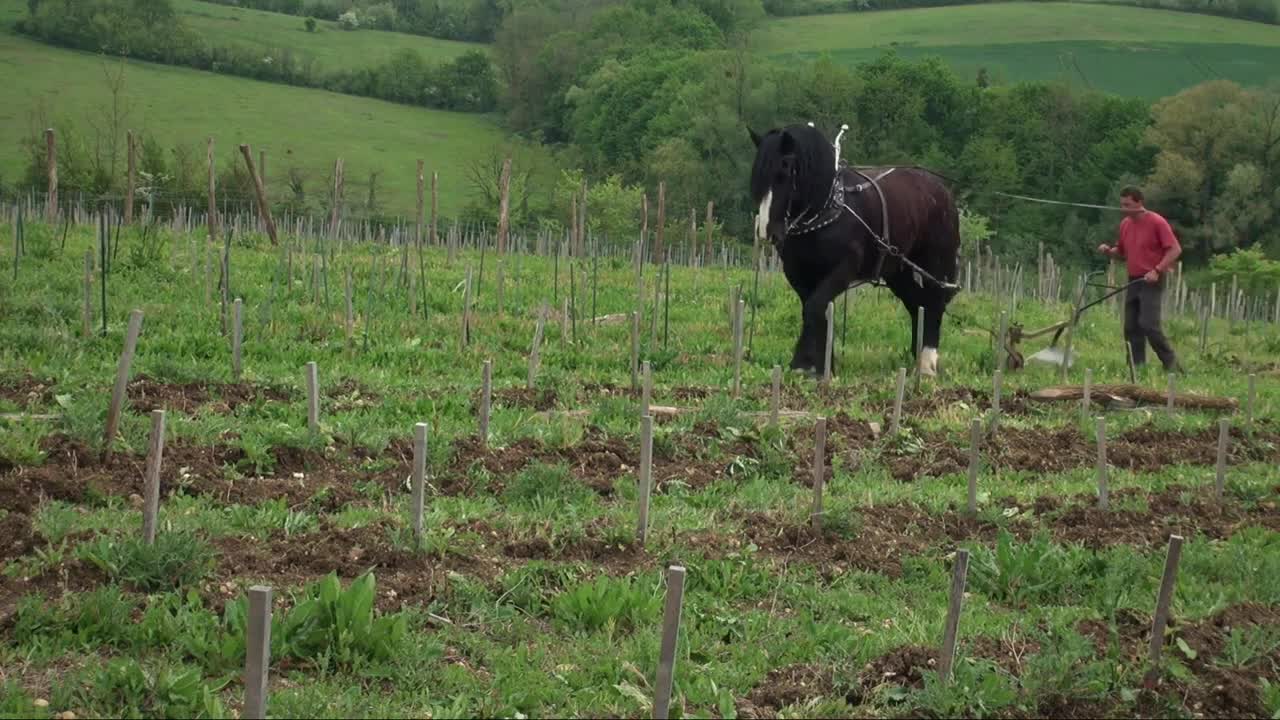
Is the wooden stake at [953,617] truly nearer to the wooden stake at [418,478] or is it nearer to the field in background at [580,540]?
the field in background at [580,540]

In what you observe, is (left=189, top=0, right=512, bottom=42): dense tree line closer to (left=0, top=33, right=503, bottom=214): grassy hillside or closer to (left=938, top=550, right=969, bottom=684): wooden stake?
(left=0, top=33, right=503, bottom=214): grassy hillside

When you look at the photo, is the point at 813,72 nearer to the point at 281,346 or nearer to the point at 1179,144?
the point at 1179,144

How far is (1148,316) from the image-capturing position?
14.1 metres

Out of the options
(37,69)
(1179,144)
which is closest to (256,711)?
(1179,144)

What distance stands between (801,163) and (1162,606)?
795 cm

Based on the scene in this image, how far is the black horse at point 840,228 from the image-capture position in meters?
12.4

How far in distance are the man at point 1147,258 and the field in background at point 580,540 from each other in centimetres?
→ 136

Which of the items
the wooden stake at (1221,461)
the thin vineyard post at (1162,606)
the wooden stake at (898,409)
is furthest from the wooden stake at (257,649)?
the wooden stake at (898,409)

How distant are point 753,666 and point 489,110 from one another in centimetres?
7790

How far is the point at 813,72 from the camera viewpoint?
64.6 meters

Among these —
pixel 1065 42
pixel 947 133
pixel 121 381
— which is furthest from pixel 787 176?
pixel 1065 42

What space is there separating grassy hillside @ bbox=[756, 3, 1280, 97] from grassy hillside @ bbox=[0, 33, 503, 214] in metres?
Result: 20.1

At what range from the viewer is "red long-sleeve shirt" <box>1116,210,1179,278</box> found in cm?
1408

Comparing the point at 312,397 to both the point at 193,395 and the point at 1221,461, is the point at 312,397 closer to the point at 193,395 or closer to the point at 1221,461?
the point at 193,395
